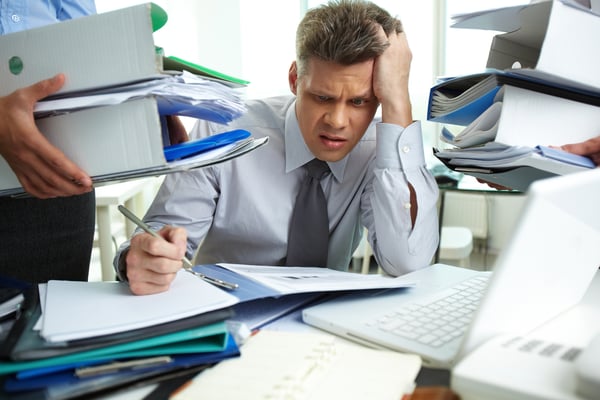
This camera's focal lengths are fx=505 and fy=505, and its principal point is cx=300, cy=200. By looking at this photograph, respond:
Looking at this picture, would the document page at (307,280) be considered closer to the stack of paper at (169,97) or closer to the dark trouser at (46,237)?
the stack of paper at (169,97)

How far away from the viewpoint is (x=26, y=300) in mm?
667

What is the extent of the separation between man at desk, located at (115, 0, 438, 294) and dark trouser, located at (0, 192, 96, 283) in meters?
0.18

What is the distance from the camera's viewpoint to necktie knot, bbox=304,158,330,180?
1.20m

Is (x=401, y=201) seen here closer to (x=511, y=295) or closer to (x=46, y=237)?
(x=511, y=295)

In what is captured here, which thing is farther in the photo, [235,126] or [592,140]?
[235,126]

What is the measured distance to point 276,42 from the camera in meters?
4.35

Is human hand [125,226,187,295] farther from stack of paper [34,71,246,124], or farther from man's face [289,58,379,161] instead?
man's face [289,58,379,161]

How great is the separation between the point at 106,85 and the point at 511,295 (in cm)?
51

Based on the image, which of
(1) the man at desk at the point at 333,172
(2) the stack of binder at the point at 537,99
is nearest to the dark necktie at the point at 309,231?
(1) the man at desk at the point at 333,172

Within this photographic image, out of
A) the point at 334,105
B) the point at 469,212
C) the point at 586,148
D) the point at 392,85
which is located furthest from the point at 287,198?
the point at 469,212

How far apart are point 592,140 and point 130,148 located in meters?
0.69

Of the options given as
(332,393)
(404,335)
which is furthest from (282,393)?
(404,335)

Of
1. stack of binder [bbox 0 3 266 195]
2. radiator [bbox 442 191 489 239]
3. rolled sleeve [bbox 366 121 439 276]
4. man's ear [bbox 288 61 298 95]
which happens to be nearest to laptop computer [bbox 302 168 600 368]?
rolled sleeve [bbox 366 121 439 276]

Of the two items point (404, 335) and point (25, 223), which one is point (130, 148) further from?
point (25, 223)
